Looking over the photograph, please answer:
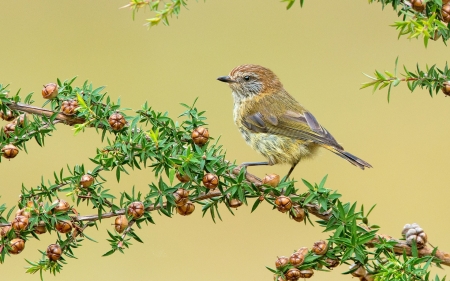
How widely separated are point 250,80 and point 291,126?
570 millimetres

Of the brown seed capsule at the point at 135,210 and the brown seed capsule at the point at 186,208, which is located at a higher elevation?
the brown seed capsule at the point at 186,208

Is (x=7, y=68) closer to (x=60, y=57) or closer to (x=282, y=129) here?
(x=60, y=57)

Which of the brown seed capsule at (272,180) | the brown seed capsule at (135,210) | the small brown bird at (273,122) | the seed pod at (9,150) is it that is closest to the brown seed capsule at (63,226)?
the brown seed capsule at (135,210)

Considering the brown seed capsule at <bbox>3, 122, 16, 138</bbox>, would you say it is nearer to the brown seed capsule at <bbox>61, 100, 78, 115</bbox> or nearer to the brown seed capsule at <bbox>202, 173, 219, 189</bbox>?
the brown seed capsule at <bbox>61, 100, 78, 115</bbox>

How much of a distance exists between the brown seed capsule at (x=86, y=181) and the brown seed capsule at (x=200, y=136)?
1.12 ft

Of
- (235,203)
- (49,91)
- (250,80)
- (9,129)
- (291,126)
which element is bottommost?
(235,203)

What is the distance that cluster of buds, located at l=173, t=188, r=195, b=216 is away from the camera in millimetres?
1738

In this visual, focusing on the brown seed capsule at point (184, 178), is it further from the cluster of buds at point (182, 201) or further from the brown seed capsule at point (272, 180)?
the brown seed capsule at point (272, 180)

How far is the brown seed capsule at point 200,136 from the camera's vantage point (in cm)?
191

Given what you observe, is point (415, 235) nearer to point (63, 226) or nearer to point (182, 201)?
point (182, 201)

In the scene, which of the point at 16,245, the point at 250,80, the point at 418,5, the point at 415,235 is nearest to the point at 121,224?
the point at 16,245

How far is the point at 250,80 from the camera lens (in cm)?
403

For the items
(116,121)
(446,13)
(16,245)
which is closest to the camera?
(446,13)

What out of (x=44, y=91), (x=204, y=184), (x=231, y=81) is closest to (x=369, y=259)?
(x=204, y=184)
